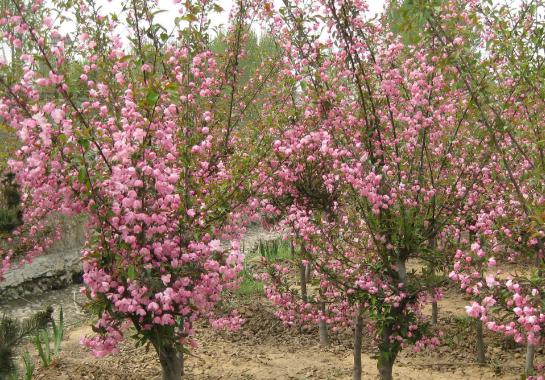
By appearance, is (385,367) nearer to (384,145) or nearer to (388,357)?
(388,357)

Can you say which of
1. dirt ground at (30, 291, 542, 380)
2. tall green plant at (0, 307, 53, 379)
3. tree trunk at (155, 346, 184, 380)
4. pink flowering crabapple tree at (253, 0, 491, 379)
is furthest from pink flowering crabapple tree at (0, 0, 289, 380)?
→ dirt ground at (30, 291, 542, 380)

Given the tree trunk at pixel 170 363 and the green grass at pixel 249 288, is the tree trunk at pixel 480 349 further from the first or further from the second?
the green grass at pixel 249 288

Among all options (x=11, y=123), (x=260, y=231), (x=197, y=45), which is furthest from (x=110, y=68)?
(x=260, y=231)

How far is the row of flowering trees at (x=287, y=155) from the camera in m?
2.85

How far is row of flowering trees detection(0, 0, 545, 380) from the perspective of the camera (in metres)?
2.85

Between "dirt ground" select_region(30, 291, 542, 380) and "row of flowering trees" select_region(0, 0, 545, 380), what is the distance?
2.10 ft

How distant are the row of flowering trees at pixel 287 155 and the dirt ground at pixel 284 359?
0.64 metres

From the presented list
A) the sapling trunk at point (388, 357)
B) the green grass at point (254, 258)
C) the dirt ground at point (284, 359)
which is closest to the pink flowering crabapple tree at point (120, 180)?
the sapling trunk at point (388, 357)

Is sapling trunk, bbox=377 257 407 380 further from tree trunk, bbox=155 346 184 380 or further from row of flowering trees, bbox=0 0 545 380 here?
tree trunk, bbox=155 346 184 380

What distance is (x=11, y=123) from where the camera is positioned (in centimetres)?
279

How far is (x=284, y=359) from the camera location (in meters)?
6.48

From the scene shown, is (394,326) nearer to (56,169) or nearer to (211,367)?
(211,367)

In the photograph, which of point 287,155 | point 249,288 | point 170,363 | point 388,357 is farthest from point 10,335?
point 249,288

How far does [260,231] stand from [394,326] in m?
12.4
